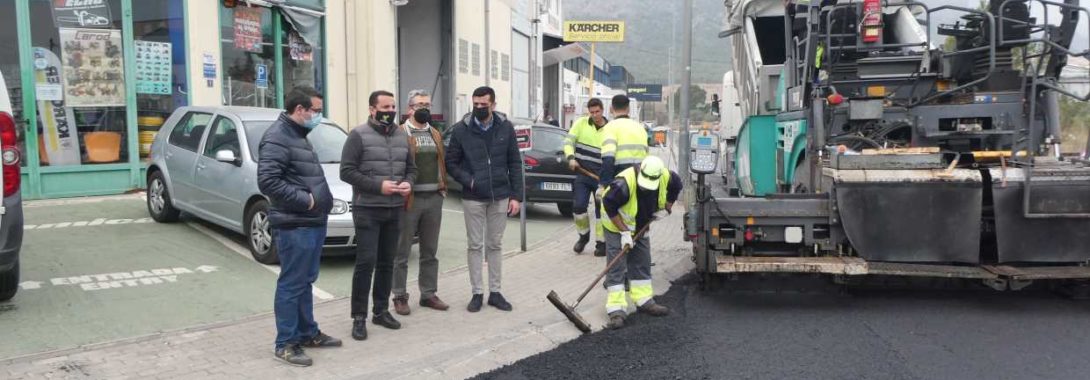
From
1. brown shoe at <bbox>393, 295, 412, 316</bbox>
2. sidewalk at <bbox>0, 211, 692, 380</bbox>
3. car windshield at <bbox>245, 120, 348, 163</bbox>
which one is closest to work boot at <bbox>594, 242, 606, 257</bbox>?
sidewalk at <bbox>0, 211, 692, 380</bbox>

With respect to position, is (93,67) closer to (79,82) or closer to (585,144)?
(79,82)

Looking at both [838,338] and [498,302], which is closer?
[838,338]

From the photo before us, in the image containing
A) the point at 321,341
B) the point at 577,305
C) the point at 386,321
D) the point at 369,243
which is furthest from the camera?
the point at 577,305

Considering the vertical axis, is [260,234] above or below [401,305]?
above

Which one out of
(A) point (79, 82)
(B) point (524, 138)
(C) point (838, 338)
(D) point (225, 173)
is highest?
(A) point (79, 82)

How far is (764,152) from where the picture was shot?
9078 mm

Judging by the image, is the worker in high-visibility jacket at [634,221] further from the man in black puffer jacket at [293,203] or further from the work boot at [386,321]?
the man in black puffer jacket at [293,203]

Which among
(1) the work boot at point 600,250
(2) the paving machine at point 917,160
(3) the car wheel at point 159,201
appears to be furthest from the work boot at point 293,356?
(3) the car wheel at point 159,201

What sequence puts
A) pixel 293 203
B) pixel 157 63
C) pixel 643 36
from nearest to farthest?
pixel 293 203 < pixel 157 63 < pixel 643 36

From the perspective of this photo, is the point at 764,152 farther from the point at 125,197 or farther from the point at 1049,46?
the point at 125,197

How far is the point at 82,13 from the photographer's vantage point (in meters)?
10.4

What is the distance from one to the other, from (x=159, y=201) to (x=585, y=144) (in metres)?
4.92

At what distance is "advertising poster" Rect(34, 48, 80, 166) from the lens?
33.3 ft

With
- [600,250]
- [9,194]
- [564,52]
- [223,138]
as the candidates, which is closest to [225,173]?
[223,138]
